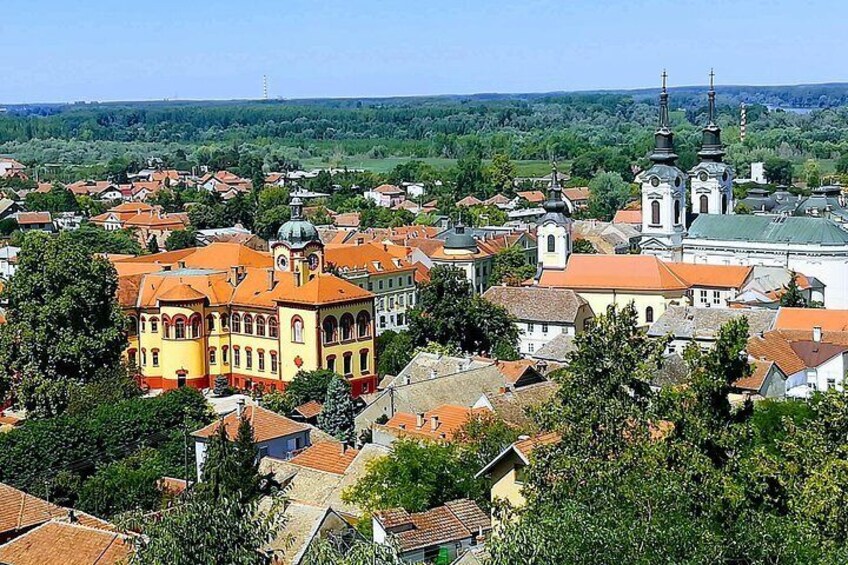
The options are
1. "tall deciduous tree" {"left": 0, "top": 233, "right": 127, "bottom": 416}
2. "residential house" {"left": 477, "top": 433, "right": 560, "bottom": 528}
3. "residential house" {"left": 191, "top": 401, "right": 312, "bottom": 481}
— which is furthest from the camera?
"tall deciduous tree" {"left": 0, "top": 233, "right": 127, "bottom": 416}

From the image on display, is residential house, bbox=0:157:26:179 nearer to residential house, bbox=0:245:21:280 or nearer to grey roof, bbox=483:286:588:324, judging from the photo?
residential house, bbox=0:245:21:280

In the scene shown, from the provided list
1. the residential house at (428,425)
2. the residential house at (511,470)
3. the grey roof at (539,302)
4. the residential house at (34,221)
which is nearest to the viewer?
the residential house at (511,470)

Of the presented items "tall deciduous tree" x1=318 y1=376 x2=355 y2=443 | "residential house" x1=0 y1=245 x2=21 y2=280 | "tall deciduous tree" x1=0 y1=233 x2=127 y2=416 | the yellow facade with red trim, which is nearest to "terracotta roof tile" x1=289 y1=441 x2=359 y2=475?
"tall deciduous tree" x1=318 y1=376 x2=355 y2=443

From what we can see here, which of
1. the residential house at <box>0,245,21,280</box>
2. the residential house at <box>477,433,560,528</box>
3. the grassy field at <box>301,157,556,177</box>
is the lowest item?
the grassy field at <box>301,157,556,177</box>

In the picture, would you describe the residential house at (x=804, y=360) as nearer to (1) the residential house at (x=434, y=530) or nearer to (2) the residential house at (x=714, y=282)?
(2) the residential house at (x=714, y=282)

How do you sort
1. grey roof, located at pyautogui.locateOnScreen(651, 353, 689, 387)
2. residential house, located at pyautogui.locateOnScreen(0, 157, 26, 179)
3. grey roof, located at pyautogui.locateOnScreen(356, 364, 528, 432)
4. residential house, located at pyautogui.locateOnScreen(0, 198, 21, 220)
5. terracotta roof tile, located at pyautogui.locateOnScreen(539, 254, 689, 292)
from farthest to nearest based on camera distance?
residential house, located at pyautogui.locateOnScreen(0, 157, 26, 179) < residential house, located at pyautogui.locateOnScreen(0, 198, 21, 220) < terracotta roof tile, located at pyautogui.locateOnScreen(539, 254, 689, 292) < grey roof, located at pyautogui.locateOnScreen(651, 353, 689, 387) < grey roof, located at pyautogui.locateOnScreen(356, 364, 528, 432)

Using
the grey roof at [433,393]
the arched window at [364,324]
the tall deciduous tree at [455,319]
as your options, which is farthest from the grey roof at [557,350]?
the grey roof at [433,393]

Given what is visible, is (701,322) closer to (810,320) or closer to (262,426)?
(810,320)
